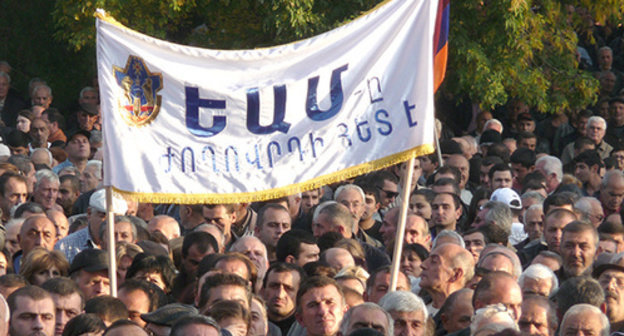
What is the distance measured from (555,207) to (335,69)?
12.8 ft

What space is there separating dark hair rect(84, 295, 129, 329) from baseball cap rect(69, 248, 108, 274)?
1.42 metres

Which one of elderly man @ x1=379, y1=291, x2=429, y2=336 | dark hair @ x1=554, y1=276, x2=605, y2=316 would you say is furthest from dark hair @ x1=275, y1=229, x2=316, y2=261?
elderly man @ x1=379, y1=291, x2=429, y2=336

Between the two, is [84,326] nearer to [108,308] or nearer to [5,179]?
[108,308]

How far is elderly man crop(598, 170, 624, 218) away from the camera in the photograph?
15.3 metres

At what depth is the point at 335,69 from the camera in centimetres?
1040

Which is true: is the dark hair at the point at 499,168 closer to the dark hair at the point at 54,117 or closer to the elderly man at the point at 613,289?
the elderly man at the point at 613,289

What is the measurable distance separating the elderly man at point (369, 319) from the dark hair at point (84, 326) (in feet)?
4.88

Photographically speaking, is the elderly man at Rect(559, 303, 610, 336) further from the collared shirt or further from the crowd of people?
the collared shirt

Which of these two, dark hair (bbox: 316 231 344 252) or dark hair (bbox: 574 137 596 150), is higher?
dark hair (bbox: 316 231 344 252)

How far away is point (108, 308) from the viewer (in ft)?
31.2

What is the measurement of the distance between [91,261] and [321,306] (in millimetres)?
2113

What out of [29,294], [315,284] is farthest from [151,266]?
[315,284]

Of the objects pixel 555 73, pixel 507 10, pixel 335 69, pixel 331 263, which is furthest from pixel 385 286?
pixel 555 73

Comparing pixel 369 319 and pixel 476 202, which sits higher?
pixel 369 319
